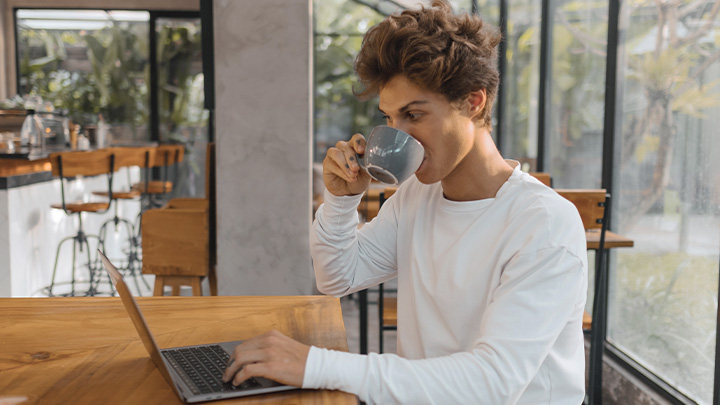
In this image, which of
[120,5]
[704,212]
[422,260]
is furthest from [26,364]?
[120,5]

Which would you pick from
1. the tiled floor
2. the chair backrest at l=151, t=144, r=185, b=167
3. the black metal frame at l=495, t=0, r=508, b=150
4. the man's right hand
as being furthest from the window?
the man's right hand

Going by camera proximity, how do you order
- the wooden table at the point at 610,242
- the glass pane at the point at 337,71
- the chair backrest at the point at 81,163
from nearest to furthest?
1. the wooden table at the point at 610,242
2. the chair backrest at the point at 81,163
3. the glass pane at the point at 337,71

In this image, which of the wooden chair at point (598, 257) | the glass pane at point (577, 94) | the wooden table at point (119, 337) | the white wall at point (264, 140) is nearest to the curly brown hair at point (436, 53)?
the wooden table at point (119, 337)

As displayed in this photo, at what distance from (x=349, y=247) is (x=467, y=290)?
33 cm

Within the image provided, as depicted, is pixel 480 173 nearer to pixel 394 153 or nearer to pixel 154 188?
pixel 394 153

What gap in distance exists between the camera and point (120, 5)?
26.5ft

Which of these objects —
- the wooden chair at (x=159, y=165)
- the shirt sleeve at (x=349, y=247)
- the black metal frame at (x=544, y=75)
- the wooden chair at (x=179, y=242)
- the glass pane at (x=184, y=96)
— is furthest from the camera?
the glass pane at (x=184, y=96)

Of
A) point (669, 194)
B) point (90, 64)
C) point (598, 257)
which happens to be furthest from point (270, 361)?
point (90, 64)

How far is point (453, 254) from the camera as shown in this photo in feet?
4.12

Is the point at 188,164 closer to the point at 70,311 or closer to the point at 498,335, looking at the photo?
the point at 70,311

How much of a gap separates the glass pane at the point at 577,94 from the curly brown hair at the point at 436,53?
2.35m

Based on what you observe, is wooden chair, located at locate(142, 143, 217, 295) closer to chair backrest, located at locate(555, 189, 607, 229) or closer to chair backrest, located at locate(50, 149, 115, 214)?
chair backrest, located at locate(555, 189, 607, 229)

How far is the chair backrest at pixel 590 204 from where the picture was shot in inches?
95.2

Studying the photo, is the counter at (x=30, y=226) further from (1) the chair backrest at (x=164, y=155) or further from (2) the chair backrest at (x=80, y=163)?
(1) the chair backrest at (x=164, y=155)
